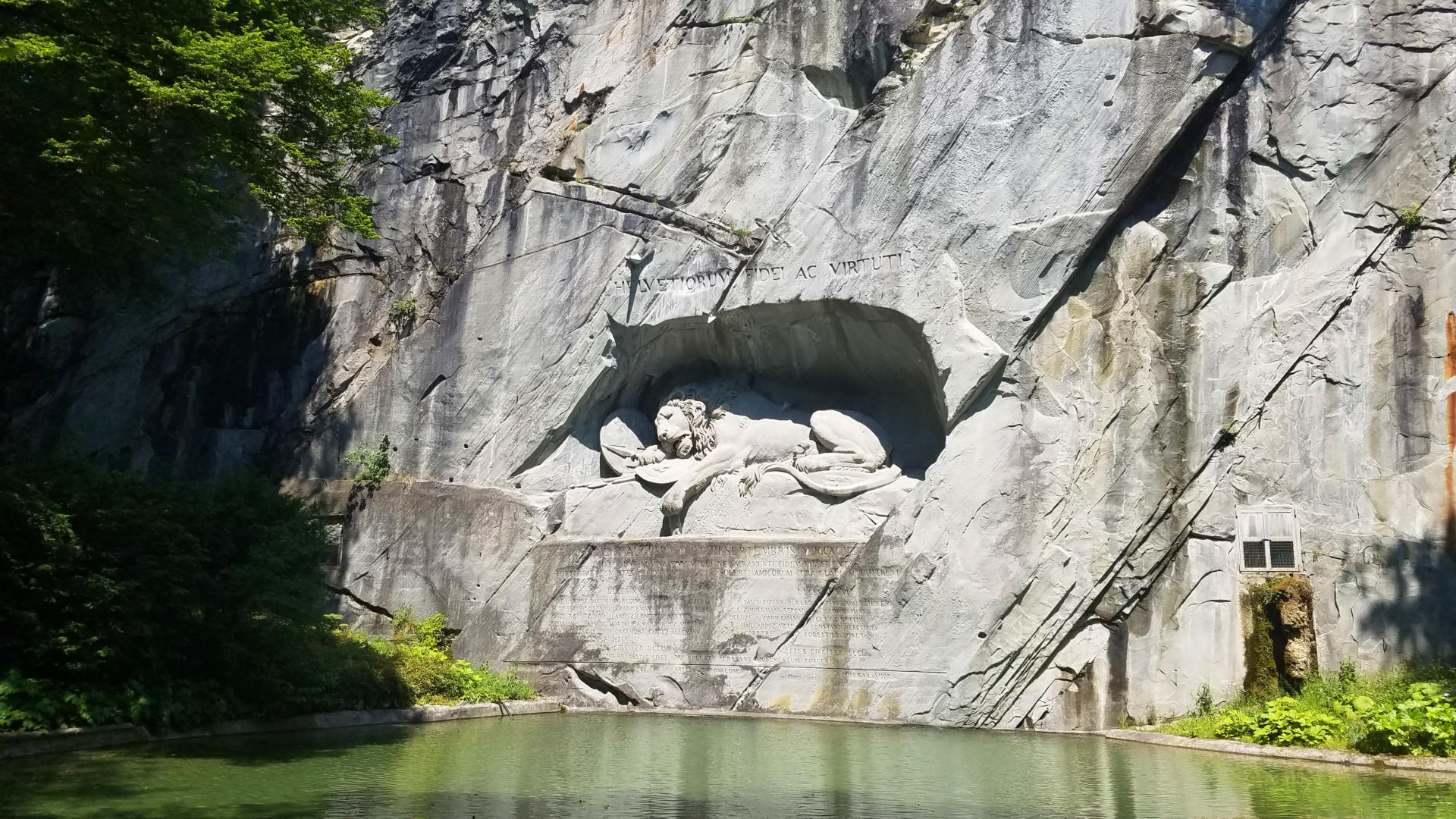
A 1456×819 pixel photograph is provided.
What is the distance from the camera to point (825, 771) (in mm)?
8789

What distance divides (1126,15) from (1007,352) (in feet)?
13.6

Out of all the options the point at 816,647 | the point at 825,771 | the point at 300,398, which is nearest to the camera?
the point at 825,771

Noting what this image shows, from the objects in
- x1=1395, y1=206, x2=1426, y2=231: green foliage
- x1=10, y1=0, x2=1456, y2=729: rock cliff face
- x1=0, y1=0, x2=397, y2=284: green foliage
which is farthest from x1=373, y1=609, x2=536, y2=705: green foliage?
x1=1395, y1=206, x2=1426, y2=231: green foliage

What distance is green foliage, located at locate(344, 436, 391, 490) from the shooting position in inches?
639

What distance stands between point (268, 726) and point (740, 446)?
662 centimetres

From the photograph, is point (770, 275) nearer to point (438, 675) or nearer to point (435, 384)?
point (435, 384)

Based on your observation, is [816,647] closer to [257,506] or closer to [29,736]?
[257,506]

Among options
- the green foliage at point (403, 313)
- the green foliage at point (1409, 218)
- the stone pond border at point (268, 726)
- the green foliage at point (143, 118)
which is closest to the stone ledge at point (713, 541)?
the stone pond border at point (268, 726)

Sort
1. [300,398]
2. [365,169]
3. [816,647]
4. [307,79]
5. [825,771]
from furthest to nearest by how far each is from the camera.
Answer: [365,169], [300,398], [307,79], [816,647], [825,771]

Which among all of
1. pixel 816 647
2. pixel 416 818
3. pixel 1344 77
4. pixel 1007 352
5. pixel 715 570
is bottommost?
pixel 416 818

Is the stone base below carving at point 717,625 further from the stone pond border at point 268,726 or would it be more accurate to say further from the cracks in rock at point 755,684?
the stone pond border at point 268,726

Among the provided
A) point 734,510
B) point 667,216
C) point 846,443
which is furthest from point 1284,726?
point 667,216

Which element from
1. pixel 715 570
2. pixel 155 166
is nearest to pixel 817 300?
pixel 715 570

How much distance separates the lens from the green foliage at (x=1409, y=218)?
Result: 13055mm
